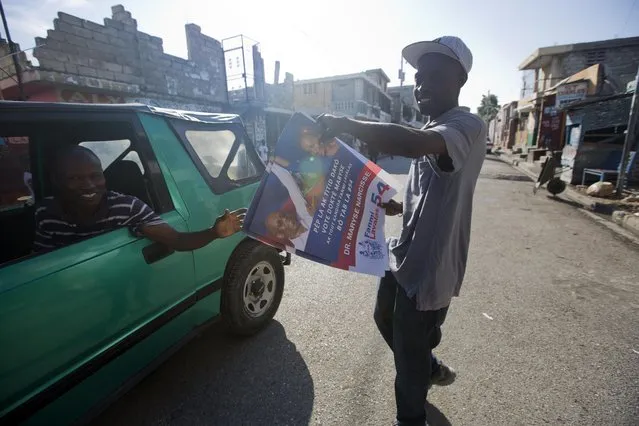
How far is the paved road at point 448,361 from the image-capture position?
1.97m

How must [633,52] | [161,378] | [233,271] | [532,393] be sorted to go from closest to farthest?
[532,393] → [161,378] → [233,271] → [633,52]

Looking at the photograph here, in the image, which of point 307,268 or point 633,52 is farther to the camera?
point 633,52

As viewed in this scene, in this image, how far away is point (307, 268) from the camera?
4.22 m

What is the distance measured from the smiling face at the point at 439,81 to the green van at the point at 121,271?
164 cm

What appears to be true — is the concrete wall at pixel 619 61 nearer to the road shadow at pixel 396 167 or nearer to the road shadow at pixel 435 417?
the road shadow at pixel 396 167

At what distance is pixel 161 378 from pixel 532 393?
2.55 metres

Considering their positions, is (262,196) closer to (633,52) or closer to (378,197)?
(378,197)

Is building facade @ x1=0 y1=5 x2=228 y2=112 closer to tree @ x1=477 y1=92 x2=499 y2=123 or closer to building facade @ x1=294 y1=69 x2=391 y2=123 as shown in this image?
building facade @ x1=294 y1=69 x2=391 y2=123

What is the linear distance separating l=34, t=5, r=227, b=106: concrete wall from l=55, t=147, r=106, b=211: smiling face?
775 cm

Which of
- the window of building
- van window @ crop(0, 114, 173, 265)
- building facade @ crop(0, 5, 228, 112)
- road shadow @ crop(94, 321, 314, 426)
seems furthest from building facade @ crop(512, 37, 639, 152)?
van window @ crop(0, 114, 173, 265)

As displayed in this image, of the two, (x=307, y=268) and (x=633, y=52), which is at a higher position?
(x=633, y=52)

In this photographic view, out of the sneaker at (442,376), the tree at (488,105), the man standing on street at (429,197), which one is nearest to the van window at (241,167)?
the man standing on street at (429,197)

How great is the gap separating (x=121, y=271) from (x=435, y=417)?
2.02m

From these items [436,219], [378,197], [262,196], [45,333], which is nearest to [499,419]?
[436,219]
